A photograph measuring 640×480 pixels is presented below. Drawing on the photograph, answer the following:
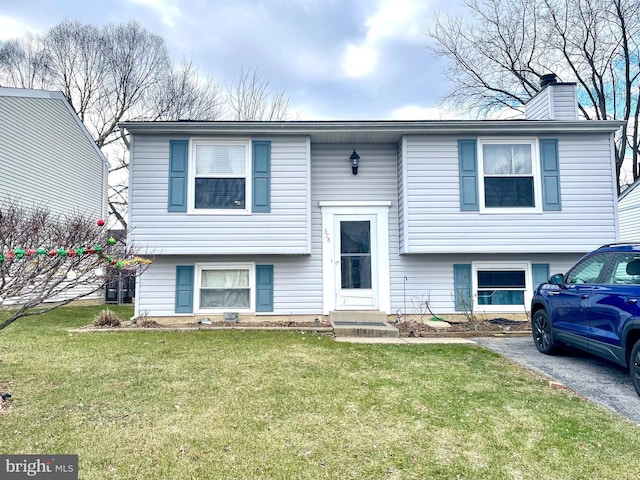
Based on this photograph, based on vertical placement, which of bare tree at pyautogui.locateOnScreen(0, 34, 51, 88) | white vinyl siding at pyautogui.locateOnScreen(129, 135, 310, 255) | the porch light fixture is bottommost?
white vinyl siding at pyautogui.locateOnScreen(129, 135, 310, 255)

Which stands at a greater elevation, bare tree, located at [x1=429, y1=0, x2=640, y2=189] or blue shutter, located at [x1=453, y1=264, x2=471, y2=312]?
bare tree, located at [x1=429, y1=0, x2=640, y2=189]

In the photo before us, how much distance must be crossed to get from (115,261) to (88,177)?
41.5 feet

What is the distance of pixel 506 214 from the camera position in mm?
7957

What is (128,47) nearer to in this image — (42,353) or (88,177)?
(88,177)

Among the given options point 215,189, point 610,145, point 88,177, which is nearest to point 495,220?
point 610,145

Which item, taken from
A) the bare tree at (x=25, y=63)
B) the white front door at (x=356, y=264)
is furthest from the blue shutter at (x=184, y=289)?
the bare tree at (x=25, y=63)

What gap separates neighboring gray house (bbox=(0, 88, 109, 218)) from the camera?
11.1m

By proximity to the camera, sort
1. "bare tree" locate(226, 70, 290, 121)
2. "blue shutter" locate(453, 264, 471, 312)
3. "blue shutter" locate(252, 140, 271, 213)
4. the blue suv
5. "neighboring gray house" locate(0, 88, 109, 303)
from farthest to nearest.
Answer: "bare tree" locate(226, 70, 290, 121) → "neighboring gray house" locate(0, 88, 109, 303) → "blue shutter" locate(453, 264, 471, 312) → "blue shutter" locate(252, 140, 271, 213) → the blue suv

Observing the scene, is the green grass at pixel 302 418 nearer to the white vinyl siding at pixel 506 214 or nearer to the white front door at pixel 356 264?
the white front door at pixel 356 264

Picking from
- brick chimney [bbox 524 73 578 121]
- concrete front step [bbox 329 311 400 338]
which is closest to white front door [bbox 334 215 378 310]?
concrete front step [bbox 329 311 400 338]

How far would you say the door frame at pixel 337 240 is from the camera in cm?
828

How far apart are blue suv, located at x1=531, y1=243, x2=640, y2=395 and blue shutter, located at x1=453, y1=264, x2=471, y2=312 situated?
250 cm

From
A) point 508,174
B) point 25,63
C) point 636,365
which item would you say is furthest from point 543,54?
point 25,63

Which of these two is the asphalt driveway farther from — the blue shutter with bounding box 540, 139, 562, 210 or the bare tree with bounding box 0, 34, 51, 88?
the bare tree with bounding box 0, 34, 51, 88
